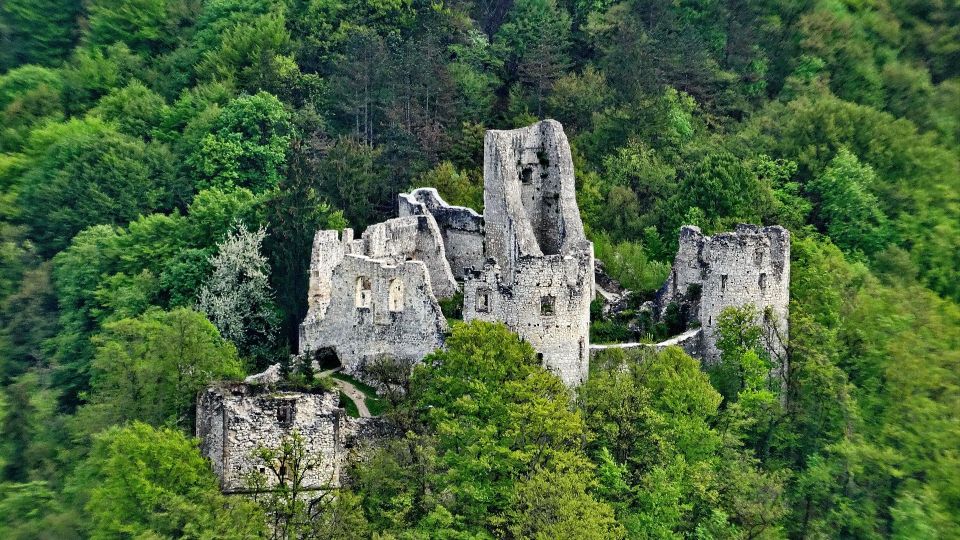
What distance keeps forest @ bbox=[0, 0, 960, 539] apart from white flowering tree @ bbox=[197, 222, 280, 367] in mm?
119

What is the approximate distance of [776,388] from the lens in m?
42.3

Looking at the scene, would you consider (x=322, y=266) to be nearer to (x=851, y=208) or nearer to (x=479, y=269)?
(x=479, y=269)

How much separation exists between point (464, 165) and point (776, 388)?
822 inches

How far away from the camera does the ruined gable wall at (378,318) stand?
40.6 metres

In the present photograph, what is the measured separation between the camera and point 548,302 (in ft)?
125

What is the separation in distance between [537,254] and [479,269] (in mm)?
3888

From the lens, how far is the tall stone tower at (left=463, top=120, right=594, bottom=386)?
38.1 m

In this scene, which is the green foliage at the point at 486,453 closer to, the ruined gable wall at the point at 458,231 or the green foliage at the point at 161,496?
the green foliage at the point at 161,496

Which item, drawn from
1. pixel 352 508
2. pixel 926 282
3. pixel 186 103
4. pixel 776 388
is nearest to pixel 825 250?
pixel 926 282

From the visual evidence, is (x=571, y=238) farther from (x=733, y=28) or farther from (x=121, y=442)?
(x=733, y=28)

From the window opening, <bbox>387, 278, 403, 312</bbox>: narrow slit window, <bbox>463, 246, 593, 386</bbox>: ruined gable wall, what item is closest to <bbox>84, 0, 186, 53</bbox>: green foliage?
<bbox>387, 278, 403, 312</bbox>: narrow slit window

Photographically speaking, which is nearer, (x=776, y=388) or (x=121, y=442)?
(x=121, y=442)

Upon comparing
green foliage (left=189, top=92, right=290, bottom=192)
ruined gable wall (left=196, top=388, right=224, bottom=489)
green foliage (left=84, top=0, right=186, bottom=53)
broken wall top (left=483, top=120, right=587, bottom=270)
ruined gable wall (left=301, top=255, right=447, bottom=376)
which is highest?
green foliage (left=84, top=0, right=186, bottom=53)

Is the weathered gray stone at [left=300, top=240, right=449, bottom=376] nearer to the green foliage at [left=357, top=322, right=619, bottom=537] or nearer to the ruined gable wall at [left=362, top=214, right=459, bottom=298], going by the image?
the ruined gable wall at [left=362, top=214, right=459, bottom=298]
